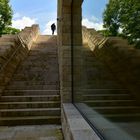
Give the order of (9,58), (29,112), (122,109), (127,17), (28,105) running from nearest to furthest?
(127,17) < (122,109) < (29,112) < (28,105) < (9,58)

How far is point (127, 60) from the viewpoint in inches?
139

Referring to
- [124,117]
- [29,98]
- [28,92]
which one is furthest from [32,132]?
[124,117]

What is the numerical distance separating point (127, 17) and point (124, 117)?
1.01 metres

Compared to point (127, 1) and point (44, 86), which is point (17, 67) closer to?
point (44, 86)

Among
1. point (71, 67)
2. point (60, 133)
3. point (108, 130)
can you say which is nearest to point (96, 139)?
point (108, 130)

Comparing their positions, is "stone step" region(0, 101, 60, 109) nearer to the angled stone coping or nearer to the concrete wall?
the concrete wall

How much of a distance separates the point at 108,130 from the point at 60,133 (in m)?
3.42

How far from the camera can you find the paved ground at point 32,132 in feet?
22.2

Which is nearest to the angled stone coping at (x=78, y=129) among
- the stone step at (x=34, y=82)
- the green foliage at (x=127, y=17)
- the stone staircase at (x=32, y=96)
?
the green foliage at (x=127, y=17)

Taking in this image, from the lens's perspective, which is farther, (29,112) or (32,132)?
(29,112)

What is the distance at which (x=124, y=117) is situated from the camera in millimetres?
3414

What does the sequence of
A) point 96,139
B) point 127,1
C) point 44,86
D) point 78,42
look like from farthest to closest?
1. point 44,86
2. point 78,42
3. point 96,139
4. point 127,1

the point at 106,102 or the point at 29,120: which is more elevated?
the point at 106,102

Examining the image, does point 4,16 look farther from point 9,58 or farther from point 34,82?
point 34,82
